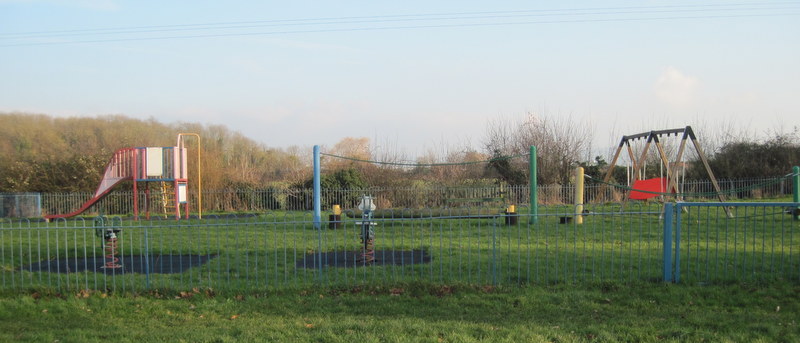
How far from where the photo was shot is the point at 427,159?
96.1 ft

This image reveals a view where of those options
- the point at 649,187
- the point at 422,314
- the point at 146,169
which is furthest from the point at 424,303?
the point at 146,169

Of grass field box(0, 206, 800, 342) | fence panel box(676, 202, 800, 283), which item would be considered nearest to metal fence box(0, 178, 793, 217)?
fence panel box(676, 202, 800, 283)

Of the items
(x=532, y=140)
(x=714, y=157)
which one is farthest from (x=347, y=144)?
(x=714, y=157)

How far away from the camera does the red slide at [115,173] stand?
2100 centimetres

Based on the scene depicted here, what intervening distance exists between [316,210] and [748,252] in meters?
8.90

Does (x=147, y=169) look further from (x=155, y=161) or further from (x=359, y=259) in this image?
(x=359, y=259)

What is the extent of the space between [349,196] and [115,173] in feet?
26.5

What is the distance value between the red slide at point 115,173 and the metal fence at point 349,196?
7.13ft

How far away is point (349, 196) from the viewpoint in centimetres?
2378

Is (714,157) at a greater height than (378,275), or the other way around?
(714,157)

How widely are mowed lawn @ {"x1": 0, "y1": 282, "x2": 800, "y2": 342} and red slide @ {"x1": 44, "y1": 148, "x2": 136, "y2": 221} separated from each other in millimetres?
13796

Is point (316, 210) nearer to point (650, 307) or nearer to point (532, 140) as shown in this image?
point (650, 307)

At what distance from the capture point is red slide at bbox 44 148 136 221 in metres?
21.0

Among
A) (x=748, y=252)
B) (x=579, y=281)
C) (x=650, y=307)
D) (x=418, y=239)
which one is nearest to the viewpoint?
(x=650, y=307)
